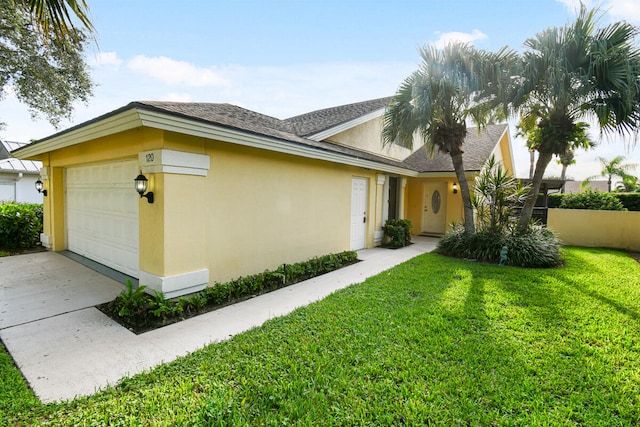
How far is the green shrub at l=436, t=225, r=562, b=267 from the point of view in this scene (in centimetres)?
838

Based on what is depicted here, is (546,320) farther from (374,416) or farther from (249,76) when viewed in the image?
(249,76)

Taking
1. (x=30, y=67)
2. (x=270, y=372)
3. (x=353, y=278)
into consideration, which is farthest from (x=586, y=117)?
(x=30, y=67)

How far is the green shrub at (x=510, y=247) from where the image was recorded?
8375 mm

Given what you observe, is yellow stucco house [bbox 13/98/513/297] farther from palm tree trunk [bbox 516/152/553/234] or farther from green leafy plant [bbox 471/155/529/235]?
palm tree trunk [bbox 516/152/553/234]

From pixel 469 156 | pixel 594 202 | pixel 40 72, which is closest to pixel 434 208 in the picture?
pixel 469 156

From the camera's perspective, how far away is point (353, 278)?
7156mm

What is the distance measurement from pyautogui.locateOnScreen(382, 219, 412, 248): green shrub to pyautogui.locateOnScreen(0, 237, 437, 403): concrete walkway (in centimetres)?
456

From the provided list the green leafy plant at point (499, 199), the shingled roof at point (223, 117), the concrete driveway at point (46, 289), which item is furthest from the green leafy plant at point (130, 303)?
the green leafy plant at point (499, 199)

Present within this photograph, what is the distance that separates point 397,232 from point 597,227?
8.15 m

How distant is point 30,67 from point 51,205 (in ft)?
28.0

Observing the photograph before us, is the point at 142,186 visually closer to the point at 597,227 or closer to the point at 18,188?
the point at 597,227

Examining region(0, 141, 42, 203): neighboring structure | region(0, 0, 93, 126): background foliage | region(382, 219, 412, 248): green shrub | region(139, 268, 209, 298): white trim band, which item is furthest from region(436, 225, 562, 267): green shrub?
region(0, 141, 42, 203): neighboring structure

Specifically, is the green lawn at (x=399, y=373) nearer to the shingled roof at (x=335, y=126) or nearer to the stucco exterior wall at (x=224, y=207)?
the stucco exterior wall at (x=224, y=207)

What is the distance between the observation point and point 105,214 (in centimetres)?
720
